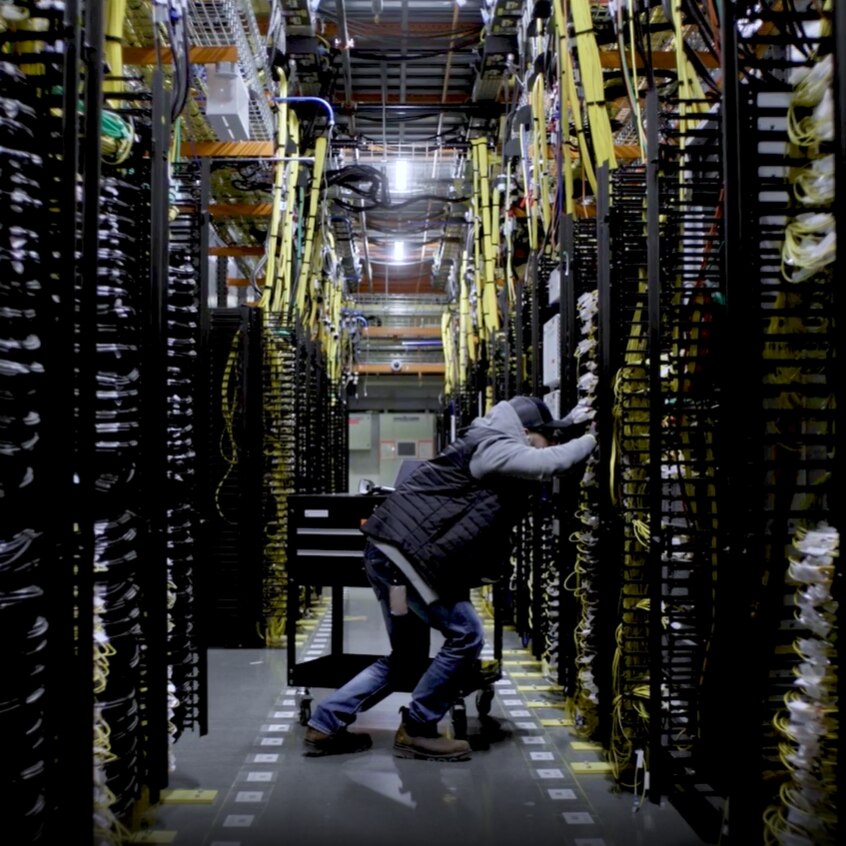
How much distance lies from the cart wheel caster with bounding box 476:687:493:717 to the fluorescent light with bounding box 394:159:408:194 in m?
7.06

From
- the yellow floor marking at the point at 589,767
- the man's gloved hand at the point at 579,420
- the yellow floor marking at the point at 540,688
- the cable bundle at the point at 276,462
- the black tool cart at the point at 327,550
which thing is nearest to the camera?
the yellow floor marking at the point at 589,767

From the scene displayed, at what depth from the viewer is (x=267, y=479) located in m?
6.14

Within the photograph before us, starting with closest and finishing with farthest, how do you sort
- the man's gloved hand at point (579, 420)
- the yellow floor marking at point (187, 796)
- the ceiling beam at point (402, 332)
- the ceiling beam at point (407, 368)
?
the yellow floor marking at point (187, 796) → the man's gloved hand at point (579, 420) → the ceiling beam at point (402, 332) → the ceiling beam at point (407, 368)

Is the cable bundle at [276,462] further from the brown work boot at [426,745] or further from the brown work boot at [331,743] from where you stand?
the brown work boot at [426,745]

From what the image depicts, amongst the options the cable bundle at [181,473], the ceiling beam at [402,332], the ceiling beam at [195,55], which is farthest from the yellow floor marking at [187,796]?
the ceiling beam at [402,332]

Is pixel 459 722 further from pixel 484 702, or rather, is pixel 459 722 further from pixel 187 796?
pixel 187 796

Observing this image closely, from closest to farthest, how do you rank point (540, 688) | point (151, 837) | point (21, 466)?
point (21, 466) < point (151, 837) < point (540, 688)

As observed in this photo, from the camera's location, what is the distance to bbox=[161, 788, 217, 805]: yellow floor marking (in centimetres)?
312

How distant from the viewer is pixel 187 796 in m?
3.16

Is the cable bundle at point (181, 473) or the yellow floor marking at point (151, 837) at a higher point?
the cable bundle at point (181, 473)

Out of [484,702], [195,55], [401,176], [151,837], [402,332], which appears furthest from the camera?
[402,332]

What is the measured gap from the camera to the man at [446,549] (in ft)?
11.7

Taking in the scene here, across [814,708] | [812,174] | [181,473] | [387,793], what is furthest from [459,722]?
[812,174]

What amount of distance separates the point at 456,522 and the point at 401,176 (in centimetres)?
739
